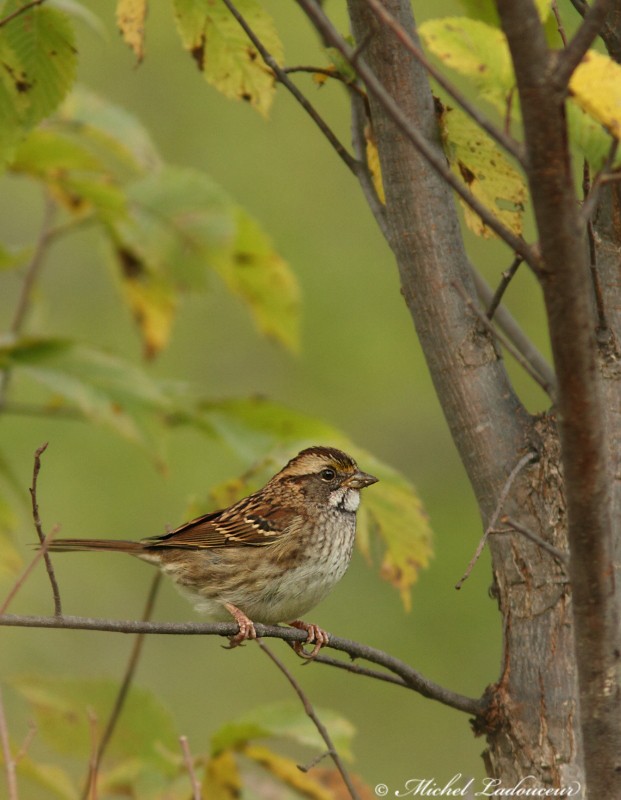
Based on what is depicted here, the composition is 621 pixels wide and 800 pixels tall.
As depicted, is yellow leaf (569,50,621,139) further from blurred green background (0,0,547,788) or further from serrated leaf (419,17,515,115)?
blurred green background (0,0,547,788)

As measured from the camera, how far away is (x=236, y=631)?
2.61 m

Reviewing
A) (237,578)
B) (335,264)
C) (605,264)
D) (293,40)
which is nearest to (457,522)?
(335,264)

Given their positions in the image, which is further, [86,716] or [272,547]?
[272,547]

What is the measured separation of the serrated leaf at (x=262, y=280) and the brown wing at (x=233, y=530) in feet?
2.13

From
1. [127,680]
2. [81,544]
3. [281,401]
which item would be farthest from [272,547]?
[281,401]

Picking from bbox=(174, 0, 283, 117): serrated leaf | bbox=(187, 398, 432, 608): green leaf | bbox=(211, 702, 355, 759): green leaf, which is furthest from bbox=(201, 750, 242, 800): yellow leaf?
bbox=(174, 0, 283, 117): serrated leaf

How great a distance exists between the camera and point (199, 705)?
31.3 feet

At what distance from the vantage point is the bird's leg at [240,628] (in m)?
3.05

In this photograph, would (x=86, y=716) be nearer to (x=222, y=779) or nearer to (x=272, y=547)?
(x=222, y=779)

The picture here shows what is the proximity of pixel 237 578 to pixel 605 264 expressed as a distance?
5.71ft

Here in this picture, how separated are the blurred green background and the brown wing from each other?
399cm

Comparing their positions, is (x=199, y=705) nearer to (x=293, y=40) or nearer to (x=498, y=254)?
(x=498, y=254)

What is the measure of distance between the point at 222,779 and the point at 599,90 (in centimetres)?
233

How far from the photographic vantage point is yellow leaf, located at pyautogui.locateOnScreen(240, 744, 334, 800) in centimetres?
336
